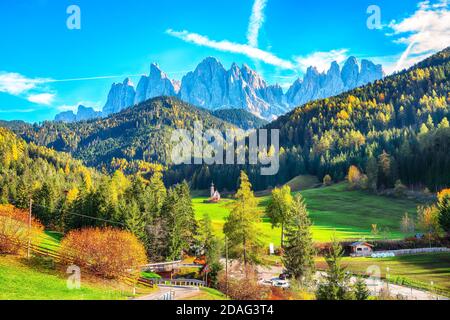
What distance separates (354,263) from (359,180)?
82538mm

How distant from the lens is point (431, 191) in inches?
4833

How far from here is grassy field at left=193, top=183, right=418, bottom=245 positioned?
278ft

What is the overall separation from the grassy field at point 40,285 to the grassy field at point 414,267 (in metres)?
35.2

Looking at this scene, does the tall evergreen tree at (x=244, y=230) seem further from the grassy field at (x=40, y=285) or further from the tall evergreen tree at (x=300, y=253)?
the grassy field at (x=40, y=285)

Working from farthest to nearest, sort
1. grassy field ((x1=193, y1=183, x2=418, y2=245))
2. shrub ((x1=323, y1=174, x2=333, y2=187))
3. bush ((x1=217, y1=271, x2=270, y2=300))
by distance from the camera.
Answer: shrub ((x1=323, y1=174, x2=333, y2=187)) → grassy field ((x1=193, y1=183, x2=418, y2=245)) → bush ((x1=217, y1=271, x2=270, y2=300))

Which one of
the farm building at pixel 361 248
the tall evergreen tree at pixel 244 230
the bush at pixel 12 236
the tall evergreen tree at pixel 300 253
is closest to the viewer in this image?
the bush at pixel 12 236

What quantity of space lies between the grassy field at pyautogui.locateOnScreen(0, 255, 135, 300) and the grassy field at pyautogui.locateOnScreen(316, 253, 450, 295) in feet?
116

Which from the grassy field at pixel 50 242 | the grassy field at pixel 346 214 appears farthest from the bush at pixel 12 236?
the grassy field at pixel 346 214

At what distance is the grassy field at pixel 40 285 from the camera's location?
27984 millimetres

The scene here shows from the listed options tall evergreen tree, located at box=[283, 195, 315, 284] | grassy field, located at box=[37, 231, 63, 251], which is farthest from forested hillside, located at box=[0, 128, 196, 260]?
tall evergreen tree, located at box=[283, 195, 315, 284]

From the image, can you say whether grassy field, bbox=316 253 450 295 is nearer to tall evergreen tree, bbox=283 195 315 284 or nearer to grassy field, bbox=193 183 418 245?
tall evergreen tree, bbox=283 195 315 284
